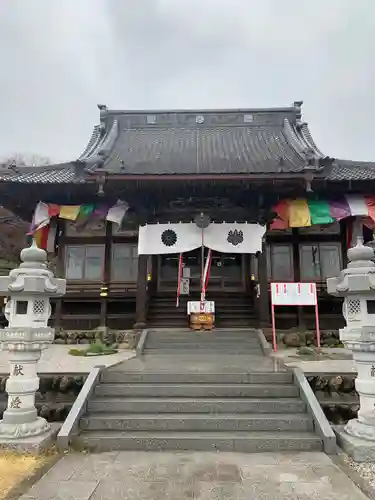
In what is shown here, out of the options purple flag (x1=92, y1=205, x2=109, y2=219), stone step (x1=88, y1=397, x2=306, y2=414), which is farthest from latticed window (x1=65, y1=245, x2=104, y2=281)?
stone step (x1=88, y1=397, x2=306, y2=414)

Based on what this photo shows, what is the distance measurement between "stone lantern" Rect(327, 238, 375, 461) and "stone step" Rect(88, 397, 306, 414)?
1.03 metres

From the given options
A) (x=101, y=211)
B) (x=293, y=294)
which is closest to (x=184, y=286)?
(x=101, y=211)

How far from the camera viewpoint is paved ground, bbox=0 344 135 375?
809 centimetres

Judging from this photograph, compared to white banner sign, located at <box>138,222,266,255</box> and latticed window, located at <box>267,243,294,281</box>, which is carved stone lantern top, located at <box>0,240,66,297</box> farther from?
latticed window, located at <box>267,243,294,281</box>

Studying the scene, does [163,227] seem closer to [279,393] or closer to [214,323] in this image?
[214,323]

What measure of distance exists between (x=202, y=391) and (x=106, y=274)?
795 centimetres

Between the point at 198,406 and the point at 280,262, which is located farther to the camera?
the point at 280,262

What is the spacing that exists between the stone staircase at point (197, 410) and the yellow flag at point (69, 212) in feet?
22.3

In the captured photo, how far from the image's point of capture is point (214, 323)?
1288cm

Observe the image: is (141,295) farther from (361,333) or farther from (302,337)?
(361,333)

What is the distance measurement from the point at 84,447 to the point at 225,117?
751 inches

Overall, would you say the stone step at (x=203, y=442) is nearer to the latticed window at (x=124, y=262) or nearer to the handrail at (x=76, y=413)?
the handrail at (x=76, y=413)

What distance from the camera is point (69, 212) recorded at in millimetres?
13305

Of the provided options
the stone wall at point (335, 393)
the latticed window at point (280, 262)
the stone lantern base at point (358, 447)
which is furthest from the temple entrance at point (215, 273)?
the stone lantern base at point (358, 447)
